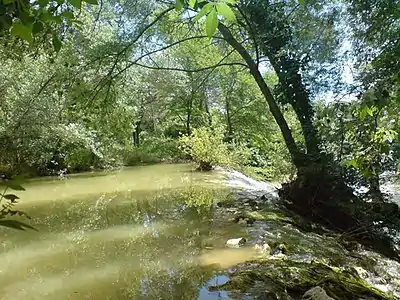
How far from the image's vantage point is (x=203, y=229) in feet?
21.9

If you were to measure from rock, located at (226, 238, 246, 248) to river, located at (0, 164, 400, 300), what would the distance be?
10 centimetres

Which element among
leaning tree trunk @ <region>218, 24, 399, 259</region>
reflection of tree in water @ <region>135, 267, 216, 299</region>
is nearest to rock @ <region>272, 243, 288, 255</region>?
reflection of tree in water @ <region>135, 267, 216, 299</region>

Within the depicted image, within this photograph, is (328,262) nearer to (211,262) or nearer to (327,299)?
(211,262)

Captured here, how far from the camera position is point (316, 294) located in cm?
343

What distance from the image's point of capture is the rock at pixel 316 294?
3.36 meters

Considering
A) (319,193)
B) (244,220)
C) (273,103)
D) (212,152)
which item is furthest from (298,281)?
(212,152)

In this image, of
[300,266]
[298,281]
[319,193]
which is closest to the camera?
[298,281]

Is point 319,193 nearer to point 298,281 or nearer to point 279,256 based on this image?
point 279,256

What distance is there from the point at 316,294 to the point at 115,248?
10.5 feet

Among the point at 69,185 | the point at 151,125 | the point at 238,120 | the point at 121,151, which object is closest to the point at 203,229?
the point at 69,185

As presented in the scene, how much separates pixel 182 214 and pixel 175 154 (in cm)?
1644

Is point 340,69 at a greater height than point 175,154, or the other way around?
point 340,69

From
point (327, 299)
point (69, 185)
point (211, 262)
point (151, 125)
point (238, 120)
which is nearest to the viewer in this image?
point (327, 299)

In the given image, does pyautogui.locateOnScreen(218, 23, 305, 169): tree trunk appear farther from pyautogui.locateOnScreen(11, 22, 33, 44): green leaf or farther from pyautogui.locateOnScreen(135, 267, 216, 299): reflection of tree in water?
pyautogui.locateOnScreen(11, 22, 33, 44): green leaf
